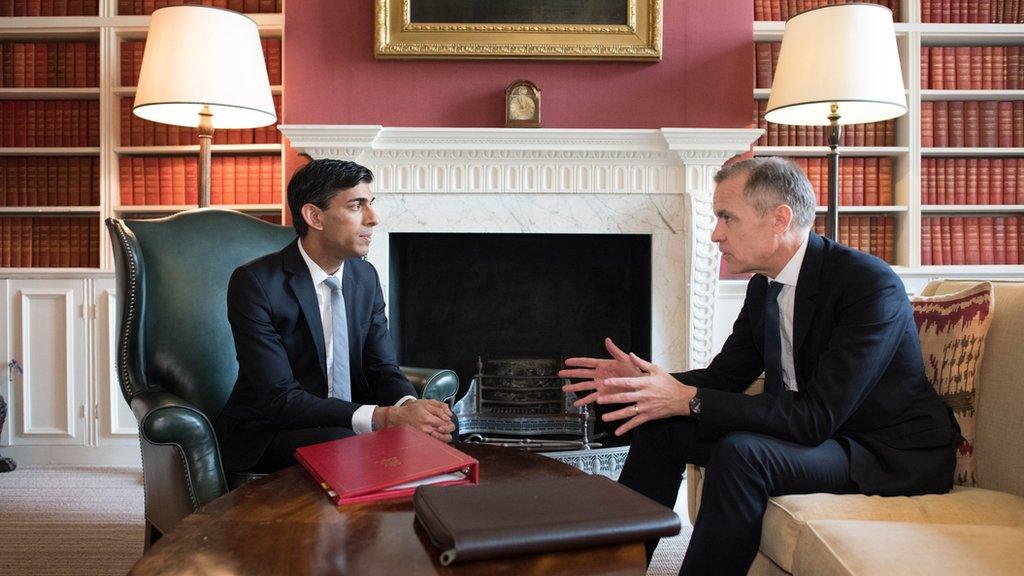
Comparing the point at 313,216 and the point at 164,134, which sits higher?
the point at 164,134

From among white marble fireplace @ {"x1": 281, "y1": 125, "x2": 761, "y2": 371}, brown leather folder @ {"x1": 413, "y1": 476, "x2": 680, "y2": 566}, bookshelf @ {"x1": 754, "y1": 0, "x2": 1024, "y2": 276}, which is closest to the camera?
brown leather folder @ {"x1": 413, "y1": 476, "x2": 680, "y2": 566}

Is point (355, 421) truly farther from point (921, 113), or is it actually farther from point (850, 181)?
point (921, 113)

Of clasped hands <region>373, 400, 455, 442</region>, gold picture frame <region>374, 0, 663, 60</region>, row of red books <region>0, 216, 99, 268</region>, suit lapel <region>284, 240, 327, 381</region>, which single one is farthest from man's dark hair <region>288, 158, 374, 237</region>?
row of red books <region>0, 216, 99, 268</region>

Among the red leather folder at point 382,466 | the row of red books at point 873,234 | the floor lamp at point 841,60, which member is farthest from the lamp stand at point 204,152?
the row of red books at point 873,234

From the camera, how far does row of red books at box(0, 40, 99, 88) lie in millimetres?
3414

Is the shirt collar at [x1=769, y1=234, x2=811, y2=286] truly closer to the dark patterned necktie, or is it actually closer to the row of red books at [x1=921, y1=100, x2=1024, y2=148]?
the dark patterned necktie

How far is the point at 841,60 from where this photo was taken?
261 cm

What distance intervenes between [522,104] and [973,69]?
6.79 ft

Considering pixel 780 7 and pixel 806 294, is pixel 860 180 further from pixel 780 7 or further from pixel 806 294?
pixel 806 294

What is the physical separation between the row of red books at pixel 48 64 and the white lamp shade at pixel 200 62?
0.94m

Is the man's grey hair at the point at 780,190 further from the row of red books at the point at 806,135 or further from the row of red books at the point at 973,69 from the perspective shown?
the row of red books at the point at 973,69

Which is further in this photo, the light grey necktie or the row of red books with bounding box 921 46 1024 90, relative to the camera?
the row of red books with bounding box 921 46 1024 90

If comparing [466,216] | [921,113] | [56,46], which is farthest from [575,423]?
[56,46]

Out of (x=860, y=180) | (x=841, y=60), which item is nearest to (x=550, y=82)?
(x=841, y=60)
